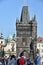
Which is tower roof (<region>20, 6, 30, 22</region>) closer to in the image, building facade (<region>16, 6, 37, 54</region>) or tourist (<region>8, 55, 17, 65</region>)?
building facade (<region>16, 6, 37, 54</region>)

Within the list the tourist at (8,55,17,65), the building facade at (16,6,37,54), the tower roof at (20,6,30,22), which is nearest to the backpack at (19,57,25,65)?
the tourist at (8,55,17,65)

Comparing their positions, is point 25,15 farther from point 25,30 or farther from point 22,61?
point 22,61

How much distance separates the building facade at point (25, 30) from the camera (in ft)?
299

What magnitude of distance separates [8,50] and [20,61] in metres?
69.0

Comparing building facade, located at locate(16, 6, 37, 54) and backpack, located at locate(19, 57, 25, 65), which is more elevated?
backpack, located at locate(19, 57, 25, 65)

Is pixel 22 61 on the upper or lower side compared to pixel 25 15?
upper

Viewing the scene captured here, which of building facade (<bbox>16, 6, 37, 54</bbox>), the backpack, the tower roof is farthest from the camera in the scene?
the tower roof

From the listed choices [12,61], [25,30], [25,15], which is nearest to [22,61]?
[12,61]

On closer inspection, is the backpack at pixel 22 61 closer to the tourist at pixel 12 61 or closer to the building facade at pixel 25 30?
the tourist at pixel 12 61

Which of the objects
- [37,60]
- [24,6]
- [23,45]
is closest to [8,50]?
[23,45]

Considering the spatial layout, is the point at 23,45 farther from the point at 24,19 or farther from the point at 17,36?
the point at 24,19

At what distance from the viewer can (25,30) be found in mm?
95500

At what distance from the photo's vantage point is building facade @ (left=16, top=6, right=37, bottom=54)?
Result: 91.3 meters

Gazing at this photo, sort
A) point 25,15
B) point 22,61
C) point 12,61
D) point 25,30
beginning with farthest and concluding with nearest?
1. point 25,15
2. point 25,30
3. point 12,61
4. point 22,61
